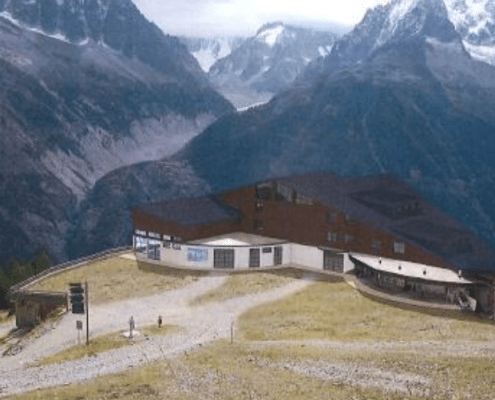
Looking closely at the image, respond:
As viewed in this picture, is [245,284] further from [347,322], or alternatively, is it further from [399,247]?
[347,322]

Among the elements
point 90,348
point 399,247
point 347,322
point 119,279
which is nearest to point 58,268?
point 119,279

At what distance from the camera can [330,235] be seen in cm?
8219

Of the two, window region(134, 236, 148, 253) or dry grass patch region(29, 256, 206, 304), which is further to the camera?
window region(134, 236, 148, 253)

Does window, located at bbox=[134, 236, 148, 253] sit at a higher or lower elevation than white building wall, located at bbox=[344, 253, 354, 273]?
higher

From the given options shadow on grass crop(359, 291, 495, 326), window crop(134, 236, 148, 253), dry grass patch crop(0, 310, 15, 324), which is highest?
window crop(134, 236, 148, 253)

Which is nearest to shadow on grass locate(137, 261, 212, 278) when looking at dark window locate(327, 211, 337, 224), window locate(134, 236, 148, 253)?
window locate(134, 236, 148, 253)

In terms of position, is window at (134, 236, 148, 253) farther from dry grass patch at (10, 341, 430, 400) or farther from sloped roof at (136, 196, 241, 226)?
dry grass patch at (10, 341, 430, 400)

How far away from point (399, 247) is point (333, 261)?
9183 mm

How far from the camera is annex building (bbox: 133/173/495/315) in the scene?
231ft

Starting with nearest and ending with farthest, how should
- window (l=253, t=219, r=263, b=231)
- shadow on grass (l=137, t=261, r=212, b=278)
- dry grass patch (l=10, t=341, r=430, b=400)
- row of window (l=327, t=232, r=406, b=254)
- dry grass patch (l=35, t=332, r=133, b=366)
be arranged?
dry grass patch (l=10, t=341, r=430, b=400)
dry grass patch (l=35, t=332, r=133, b=366)
row of window (l=327, t=232, r=406, b=254)
shadow on grass (l=137, t=261, r=212, b=278)
window (l=253, t=219, r=263, b=231)

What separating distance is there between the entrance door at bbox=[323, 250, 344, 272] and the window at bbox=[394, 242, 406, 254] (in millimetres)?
7204

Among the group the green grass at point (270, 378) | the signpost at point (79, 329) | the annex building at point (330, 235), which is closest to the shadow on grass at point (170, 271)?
the annex building at point (330, 235)

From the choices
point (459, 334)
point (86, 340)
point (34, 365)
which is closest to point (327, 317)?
point (459, 334)

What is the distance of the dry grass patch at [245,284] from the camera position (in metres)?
72.2
